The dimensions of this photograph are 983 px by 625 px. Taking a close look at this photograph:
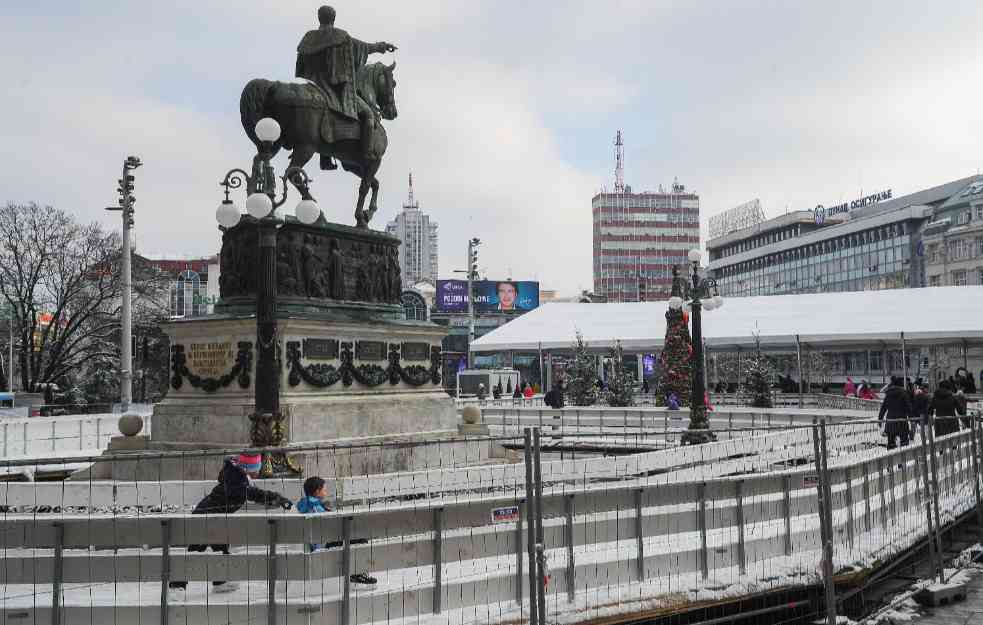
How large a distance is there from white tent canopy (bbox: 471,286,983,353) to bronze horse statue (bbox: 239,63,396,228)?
24.1m

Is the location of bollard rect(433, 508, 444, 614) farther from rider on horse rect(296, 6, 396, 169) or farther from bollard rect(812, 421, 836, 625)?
rider on horse rect(296, 6, 396, 169)

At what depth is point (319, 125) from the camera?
15906 mm

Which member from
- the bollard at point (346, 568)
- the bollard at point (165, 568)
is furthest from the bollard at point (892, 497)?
the bollard at point (165, 568)

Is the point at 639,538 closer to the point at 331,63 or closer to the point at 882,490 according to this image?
the point at 882,490

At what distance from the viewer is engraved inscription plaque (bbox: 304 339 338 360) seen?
1411 centimetres

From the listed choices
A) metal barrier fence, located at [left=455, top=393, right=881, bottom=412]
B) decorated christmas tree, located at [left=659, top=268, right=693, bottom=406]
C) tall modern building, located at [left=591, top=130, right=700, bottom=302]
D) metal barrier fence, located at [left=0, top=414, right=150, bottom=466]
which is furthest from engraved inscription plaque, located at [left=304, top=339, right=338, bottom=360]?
tall modern building, located at [left=591, top=130, right=700, bottom=302]

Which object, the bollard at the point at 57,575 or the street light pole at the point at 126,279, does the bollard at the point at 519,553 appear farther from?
the street light pole at the point at 126,279

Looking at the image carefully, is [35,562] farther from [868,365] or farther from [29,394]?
[868,365]

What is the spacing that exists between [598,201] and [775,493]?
142 m

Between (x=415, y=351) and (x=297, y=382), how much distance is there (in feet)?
9.34

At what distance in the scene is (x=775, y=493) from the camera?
801cm

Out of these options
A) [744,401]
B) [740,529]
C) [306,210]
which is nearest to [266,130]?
[306,210]

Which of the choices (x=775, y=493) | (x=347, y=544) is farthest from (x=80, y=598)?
(x=775, y=493)

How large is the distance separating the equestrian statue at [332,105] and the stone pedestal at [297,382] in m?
2.36
